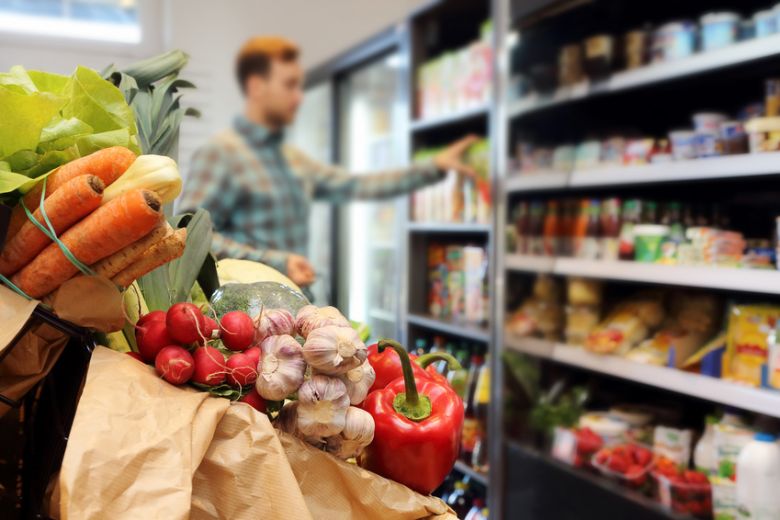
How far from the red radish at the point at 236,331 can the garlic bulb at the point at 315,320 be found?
0.16 ft

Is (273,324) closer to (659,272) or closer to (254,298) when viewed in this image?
(254,298)

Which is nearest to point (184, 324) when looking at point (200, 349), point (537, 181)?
point (200, 349)

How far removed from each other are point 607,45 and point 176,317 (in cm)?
235

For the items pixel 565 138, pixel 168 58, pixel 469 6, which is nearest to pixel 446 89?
pixel 469 6

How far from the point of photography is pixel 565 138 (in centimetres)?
311

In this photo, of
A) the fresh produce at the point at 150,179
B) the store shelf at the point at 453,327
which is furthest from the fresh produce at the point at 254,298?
the store shelf at the point at 453,327

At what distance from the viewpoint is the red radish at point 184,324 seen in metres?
0.73

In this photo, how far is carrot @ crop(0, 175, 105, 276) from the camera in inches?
27.9

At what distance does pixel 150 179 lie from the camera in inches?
28.7

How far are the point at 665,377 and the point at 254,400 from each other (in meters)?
1.92

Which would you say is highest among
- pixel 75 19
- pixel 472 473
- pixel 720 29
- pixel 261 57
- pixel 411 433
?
pixel 75 19

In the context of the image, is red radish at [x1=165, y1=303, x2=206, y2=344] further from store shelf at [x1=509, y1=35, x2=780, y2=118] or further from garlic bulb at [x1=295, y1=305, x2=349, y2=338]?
store shelf at [x1=509, y1=35, x2=780, y2=118]

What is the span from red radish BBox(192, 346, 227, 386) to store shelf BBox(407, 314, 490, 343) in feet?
8.00

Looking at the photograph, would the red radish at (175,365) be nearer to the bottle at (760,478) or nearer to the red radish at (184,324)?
the red radish at (184,324)
